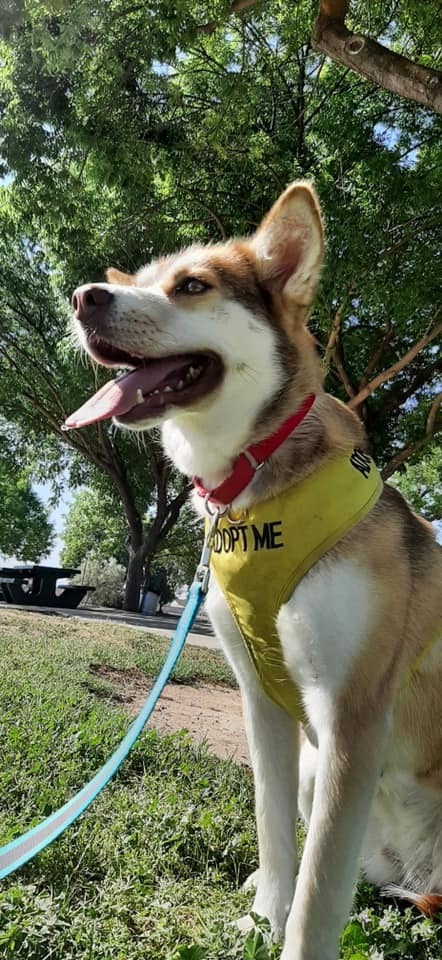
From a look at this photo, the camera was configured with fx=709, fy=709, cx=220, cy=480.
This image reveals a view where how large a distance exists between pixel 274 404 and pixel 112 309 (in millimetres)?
656

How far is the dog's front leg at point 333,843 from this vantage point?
2.11 meters

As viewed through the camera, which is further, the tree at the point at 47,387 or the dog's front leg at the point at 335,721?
the tree at the point at 47,387

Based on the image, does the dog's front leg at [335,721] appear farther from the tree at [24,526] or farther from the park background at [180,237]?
the tree at [24,526]

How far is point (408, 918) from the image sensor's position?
8.60ft

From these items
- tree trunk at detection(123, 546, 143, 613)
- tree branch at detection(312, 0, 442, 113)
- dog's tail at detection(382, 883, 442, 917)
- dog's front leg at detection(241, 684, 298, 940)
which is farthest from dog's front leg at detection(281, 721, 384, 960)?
tree trunk at detection(123, 546, 143, 613)

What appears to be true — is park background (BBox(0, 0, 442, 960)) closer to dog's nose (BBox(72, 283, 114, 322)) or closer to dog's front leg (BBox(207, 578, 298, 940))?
dog's front leg (BBox(207, 578, 298, 940))


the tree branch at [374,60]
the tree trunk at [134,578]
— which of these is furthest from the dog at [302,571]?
the tree trunk at [134,578]

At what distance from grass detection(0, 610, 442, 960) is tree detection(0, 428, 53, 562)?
1765 inches

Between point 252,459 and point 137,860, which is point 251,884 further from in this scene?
point 252,459

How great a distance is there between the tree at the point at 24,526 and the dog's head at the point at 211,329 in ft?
152

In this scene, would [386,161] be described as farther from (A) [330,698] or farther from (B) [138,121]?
(A) [330,698]

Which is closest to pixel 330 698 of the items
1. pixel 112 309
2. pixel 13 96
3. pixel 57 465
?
pixel 112 309

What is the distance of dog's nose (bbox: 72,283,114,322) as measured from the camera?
8.00ft

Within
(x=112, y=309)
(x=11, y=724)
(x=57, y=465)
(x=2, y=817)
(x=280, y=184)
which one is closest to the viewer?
(x=112, y=309)
